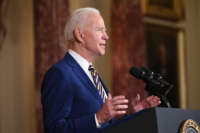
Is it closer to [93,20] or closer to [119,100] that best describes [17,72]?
[93,20]

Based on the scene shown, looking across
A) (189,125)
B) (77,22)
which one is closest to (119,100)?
(189,125)

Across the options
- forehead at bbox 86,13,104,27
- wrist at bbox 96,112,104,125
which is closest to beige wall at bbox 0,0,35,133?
forehead at bbox 86,13,104,27

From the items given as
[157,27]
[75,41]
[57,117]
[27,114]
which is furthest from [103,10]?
[57,117]

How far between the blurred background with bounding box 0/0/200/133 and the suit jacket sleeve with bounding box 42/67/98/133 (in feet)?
11.3

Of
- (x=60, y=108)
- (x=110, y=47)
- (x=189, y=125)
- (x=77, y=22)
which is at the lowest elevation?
(x=189, y=125)

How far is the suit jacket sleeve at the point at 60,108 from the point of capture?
2.73m

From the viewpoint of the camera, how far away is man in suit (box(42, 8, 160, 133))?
2691mm

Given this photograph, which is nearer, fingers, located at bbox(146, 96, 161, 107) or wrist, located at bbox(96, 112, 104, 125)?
wrist, located at bbox(96, 112, 104, 125)

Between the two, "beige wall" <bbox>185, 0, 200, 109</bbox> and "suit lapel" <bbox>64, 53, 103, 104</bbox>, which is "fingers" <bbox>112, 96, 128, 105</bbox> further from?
"beige wall" <bbox>185, 0, 200, 109</bbox>

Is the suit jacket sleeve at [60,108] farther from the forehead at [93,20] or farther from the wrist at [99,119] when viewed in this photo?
the forehead at [93,20]

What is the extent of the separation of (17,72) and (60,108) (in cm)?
413

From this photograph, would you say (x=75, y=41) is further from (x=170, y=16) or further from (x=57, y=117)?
(x=170, y=16)

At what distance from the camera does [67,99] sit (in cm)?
291

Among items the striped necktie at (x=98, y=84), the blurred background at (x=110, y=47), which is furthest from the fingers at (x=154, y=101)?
the blurred background at (x=110, y=47)
